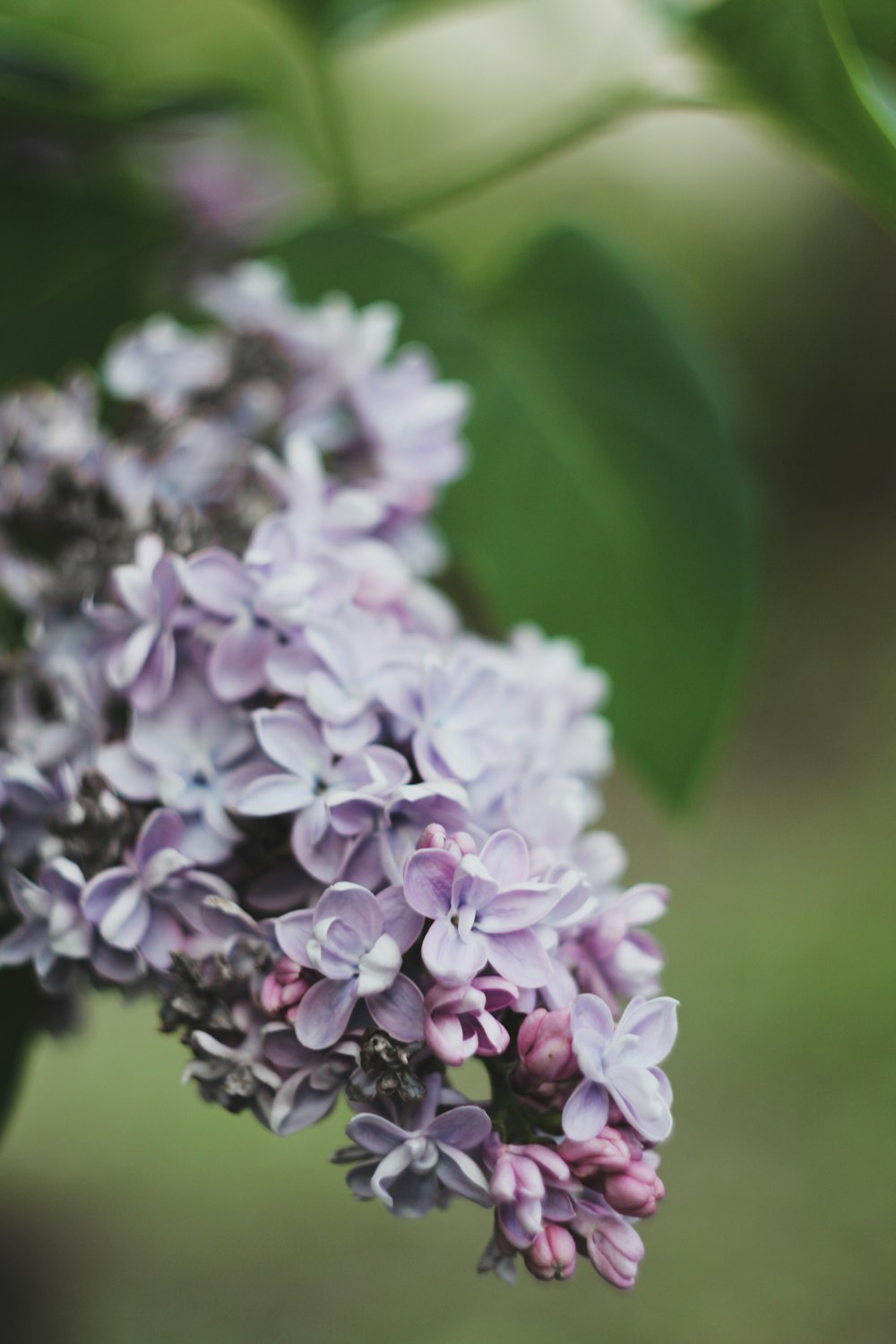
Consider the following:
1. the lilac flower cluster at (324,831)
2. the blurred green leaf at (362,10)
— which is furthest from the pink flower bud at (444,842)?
the blurred green leaf at (362,10)

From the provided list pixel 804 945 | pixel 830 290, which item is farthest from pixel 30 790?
pixel 830 290

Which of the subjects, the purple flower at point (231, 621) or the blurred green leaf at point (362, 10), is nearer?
the purple flower at point (231, 621)

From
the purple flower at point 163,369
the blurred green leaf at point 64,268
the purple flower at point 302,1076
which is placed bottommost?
the purple flower at point 302,1076

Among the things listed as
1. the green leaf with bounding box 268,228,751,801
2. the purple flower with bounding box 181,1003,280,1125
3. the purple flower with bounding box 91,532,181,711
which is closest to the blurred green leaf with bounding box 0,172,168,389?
the green leaf with bounding box 268,228,751,801

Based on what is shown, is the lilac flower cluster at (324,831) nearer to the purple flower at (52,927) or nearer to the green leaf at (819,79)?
the purple flower at (52,927)

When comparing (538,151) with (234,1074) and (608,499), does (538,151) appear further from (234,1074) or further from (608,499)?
(234,1074)

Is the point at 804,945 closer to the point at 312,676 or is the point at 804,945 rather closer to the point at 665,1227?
the point at 665,1227
